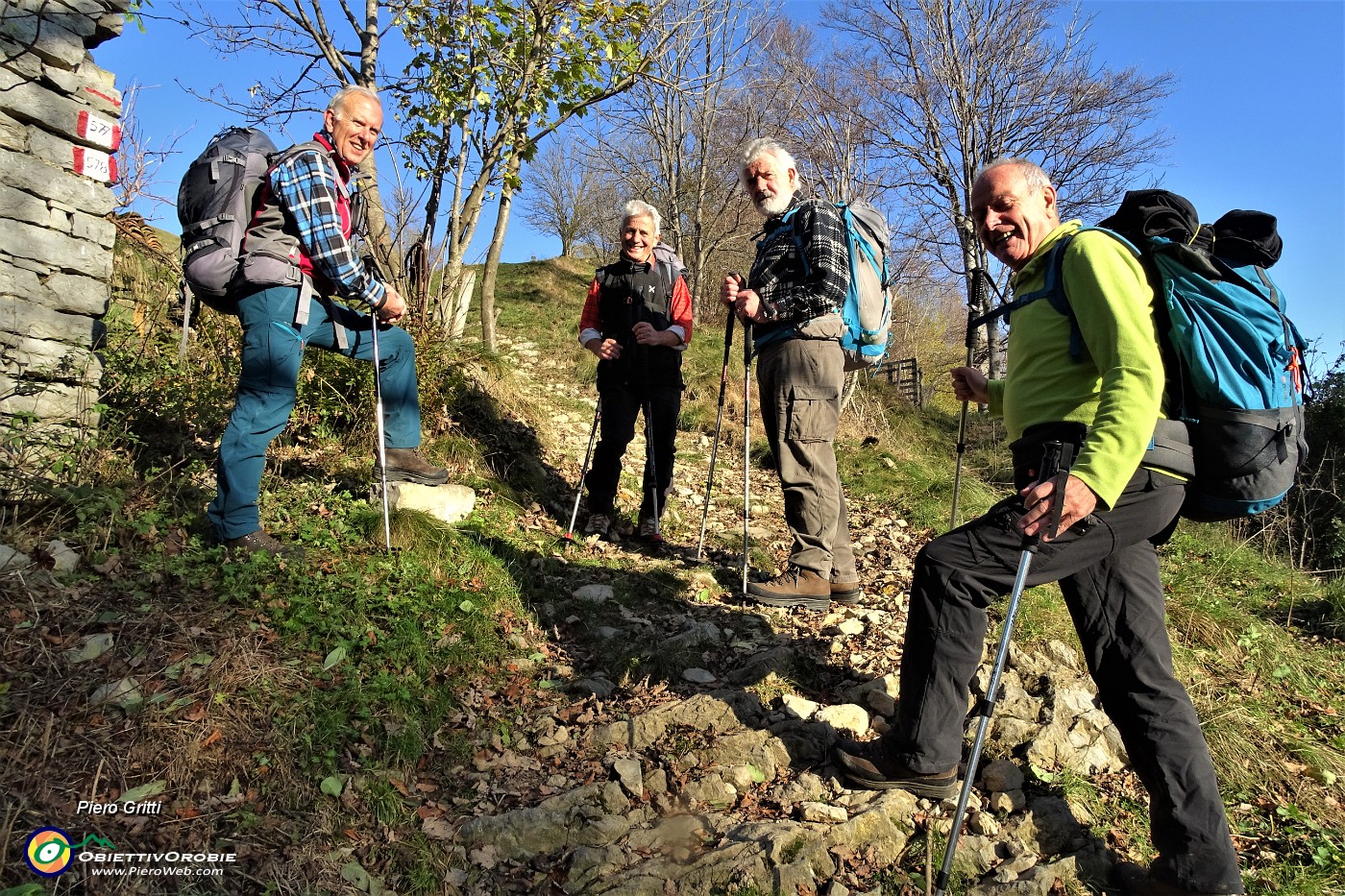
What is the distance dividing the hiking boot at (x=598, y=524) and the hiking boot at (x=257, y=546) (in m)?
2.12

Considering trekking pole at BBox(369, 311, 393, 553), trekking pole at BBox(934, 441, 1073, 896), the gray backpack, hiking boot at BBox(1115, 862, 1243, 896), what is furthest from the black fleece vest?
hiking boot at BBox(1115, 862, 1243, 896)

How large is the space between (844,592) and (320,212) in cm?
356

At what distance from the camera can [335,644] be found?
11.5 feet

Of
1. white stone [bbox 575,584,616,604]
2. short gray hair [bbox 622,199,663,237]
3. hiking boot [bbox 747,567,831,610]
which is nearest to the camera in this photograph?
hiking boot [bbox 747,567,831,610]

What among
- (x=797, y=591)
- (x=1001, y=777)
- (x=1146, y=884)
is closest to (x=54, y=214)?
(x=797, y=591)

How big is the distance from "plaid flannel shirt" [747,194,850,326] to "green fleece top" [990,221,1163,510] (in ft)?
5.70

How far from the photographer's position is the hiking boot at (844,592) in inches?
186

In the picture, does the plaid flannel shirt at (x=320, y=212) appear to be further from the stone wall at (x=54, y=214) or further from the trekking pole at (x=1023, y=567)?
the trekking pole at (x=1023, y=567)

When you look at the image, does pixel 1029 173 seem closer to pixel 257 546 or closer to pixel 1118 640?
pixel 1118 640

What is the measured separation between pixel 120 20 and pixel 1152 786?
22.4ft

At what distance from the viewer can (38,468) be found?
13.6ft

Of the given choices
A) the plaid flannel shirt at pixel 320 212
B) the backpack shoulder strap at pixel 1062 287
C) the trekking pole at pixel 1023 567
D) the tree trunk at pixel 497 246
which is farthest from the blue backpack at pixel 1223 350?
the tree trunk at pixel 497 246

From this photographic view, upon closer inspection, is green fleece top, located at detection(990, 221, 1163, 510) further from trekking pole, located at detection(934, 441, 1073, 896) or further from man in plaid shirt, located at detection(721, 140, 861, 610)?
man in plaid shirt, located at detection(721, 140, 861, 610)

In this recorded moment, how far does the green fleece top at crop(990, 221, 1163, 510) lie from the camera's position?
2.23 m
